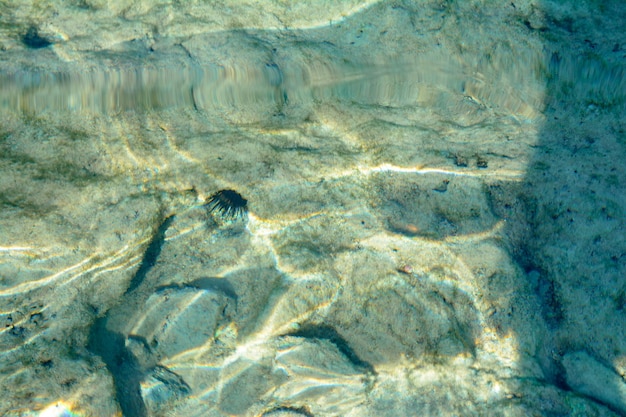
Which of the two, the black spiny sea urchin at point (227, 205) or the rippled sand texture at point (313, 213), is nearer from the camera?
the rippled sand texture at point (313, 213)

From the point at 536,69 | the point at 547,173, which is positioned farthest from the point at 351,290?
the point at 536,69

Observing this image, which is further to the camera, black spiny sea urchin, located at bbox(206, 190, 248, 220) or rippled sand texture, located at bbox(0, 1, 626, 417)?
black spiny sea urchin, located at bbox(206, 190, 248, 220)

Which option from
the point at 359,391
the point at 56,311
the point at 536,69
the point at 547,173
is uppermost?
the point at 536,69

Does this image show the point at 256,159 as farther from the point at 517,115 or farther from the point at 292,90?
the point at 517,115

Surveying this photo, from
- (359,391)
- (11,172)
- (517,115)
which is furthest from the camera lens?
(517,115)

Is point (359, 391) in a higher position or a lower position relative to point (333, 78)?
lower
